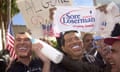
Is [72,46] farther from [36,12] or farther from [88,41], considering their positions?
[36,12]

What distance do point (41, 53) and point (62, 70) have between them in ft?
1.15

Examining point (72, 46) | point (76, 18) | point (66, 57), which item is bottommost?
point (66, 57)

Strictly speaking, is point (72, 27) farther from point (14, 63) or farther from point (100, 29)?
point (14, 63)

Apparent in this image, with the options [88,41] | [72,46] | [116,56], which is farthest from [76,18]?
[116,56]

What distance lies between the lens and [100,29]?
22.1ft

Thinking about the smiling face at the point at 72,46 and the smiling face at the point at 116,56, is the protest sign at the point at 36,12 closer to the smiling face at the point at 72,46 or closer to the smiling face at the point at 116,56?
the smiling face at the point at 72,46

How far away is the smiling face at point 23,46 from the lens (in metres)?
5.75

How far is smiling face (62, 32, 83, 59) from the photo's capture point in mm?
5266

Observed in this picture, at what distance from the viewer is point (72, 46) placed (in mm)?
5289

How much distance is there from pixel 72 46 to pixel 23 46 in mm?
759

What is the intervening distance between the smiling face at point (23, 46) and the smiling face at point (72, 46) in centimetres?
62

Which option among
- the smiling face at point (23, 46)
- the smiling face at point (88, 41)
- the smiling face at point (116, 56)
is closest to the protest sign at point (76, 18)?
the smiling face at point (88, 41)

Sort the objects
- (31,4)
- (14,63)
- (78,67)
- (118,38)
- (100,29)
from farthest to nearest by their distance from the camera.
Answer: (31,4) < (100,29) < (14,63) < (78,67) < (118,38)

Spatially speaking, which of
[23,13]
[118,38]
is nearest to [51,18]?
[23,13]
